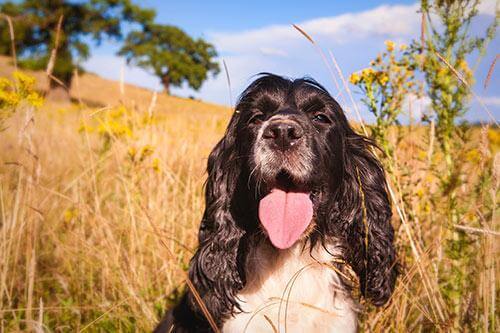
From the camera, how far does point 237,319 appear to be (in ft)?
7.29

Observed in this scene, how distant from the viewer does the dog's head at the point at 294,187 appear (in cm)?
210

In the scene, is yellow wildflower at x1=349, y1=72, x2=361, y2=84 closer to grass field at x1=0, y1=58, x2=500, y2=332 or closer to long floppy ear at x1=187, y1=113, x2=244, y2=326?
grass field at x1=0, y1=58, x2=500, y2=332

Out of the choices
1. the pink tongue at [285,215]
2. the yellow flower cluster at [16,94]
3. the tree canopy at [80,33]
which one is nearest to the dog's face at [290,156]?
the pink tongue at [285,215]

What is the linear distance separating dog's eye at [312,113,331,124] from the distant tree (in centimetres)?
2654

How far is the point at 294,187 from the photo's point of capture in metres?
2.19

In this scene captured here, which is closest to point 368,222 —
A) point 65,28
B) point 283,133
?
point 283,133

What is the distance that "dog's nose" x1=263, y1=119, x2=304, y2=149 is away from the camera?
203cm

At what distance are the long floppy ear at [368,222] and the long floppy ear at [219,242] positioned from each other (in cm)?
65

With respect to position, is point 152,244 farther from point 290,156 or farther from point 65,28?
point 65,28

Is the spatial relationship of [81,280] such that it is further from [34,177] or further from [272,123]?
[272,123]

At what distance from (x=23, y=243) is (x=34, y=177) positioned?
581 mm

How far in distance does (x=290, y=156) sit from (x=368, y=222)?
711 millimetres

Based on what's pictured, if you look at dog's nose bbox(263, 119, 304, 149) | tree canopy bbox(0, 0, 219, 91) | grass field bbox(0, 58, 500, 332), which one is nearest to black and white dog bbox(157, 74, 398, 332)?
dog's nose bbox(263, 119, 304, 149)

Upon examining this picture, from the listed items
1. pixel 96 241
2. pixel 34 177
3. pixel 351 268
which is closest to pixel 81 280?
pixel 96 241
